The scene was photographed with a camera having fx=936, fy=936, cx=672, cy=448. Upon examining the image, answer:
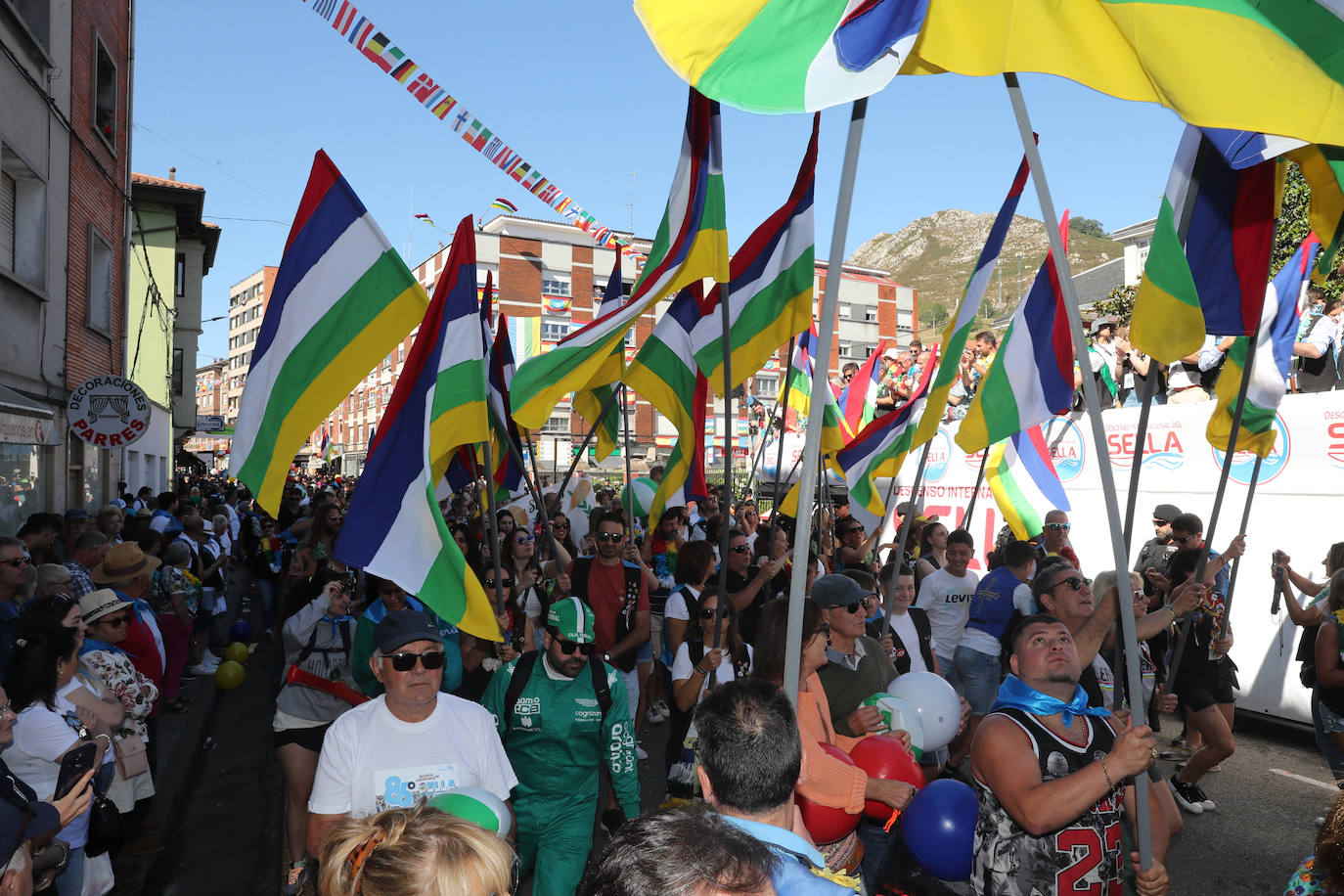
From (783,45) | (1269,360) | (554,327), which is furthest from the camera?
(554,327)

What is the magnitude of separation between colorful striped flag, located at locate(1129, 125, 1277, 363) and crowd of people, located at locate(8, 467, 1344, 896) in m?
1.15

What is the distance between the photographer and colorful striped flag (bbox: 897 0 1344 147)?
268 cm

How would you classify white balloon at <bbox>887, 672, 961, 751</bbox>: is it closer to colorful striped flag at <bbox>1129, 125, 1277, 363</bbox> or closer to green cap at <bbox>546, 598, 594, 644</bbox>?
green cap at <bbox>546, 598, 594, 644</bbox>

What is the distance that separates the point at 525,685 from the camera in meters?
4.05

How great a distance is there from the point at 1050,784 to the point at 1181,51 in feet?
7.40

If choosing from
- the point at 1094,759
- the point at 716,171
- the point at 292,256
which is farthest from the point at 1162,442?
the point at 292,256

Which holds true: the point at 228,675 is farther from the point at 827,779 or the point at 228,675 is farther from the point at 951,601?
the point at 827,779

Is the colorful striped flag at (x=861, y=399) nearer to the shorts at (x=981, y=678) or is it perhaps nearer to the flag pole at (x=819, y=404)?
the shorts at (x=981, y=678)

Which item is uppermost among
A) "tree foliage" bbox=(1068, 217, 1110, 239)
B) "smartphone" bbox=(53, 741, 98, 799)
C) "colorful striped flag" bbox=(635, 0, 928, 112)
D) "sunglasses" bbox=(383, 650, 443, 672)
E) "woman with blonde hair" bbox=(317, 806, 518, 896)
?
"tree foliage" bbox=(1068, 217, 1110, 239)

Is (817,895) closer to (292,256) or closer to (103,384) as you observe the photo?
(292,256)

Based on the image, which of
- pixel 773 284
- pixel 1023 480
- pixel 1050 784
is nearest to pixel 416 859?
pixel 1050 784

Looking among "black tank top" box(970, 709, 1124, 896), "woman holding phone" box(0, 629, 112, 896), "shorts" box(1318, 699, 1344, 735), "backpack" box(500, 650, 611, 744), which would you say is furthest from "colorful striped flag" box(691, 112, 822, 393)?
"shorts" box(1318, 699, 1344, 735)

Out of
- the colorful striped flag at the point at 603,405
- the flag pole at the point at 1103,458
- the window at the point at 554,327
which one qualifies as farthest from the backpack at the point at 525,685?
the window at the point at 554,327

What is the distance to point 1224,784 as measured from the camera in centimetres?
688
